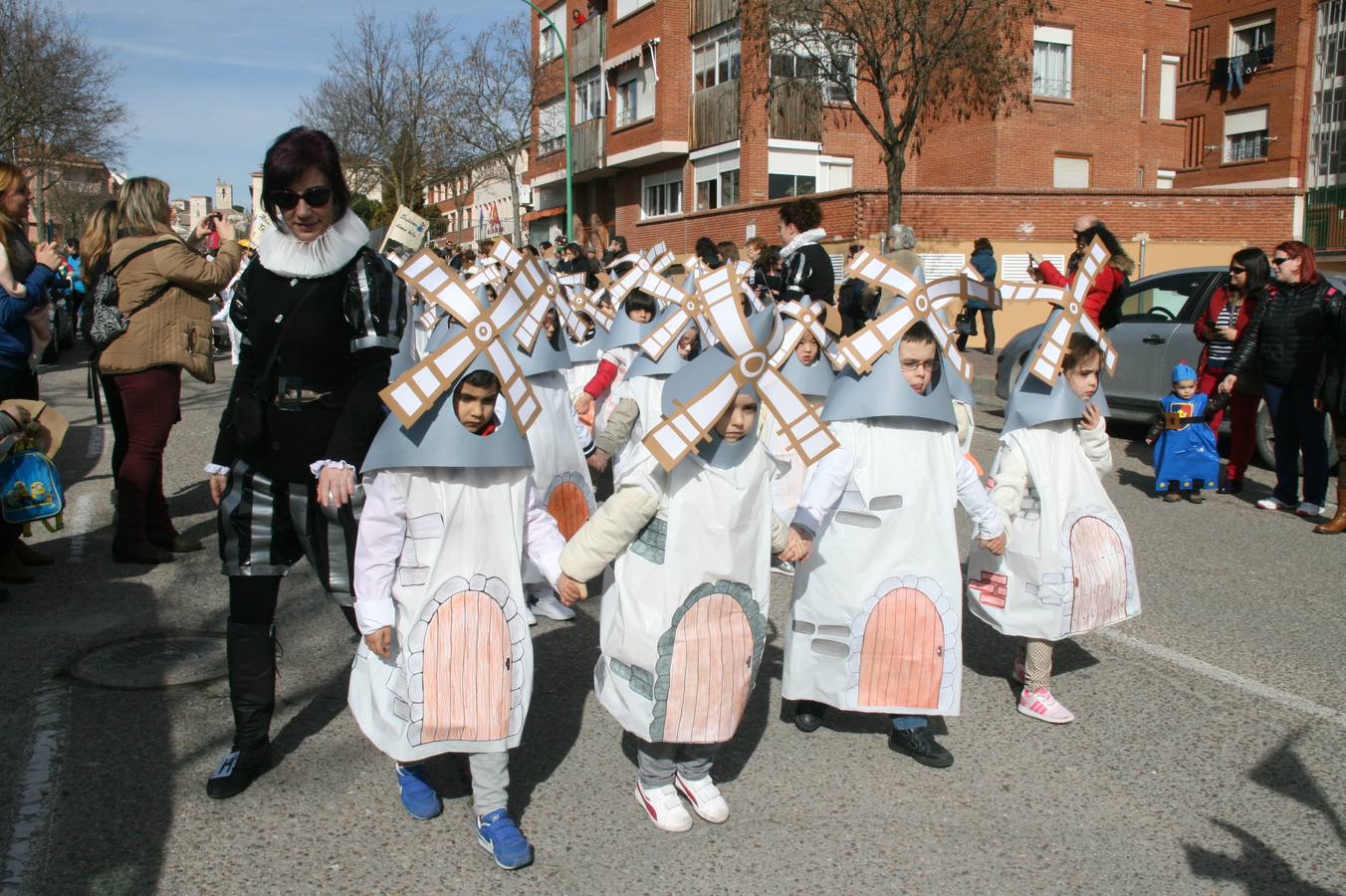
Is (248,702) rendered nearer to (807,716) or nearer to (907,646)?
(807,716)

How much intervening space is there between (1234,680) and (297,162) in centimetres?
413

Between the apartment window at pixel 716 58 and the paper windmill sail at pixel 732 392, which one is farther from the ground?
the apartment window at pixel 716 58

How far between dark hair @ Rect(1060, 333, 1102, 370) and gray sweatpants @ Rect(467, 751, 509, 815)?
2.63 m

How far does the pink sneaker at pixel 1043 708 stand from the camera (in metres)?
4.32

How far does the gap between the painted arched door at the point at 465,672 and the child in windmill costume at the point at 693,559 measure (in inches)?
11.6

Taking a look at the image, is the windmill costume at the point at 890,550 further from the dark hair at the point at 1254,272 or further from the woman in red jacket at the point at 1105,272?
the dark hair at the point at 1254,272

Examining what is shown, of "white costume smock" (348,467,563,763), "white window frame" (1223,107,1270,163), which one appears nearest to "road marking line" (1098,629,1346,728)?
"white costume smock" (348,467,563,763)

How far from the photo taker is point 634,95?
1449 inches

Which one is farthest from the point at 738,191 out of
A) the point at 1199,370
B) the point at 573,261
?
the point at 1199,370

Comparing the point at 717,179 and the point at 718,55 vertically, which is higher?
the point at 718,55

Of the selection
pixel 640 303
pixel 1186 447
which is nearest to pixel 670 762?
pixel 640 303

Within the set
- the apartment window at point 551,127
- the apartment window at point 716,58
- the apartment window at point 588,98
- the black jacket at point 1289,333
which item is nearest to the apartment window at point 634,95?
the apartment window at point 588,98

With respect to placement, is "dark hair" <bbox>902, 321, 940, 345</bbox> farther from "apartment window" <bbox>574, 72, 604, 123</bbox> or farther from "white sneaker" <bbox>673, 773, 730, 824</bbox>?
"apartment window" <bbox>574, 72, 604, 123</bbox>

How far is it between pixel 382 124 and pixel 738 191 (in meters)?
15.0
